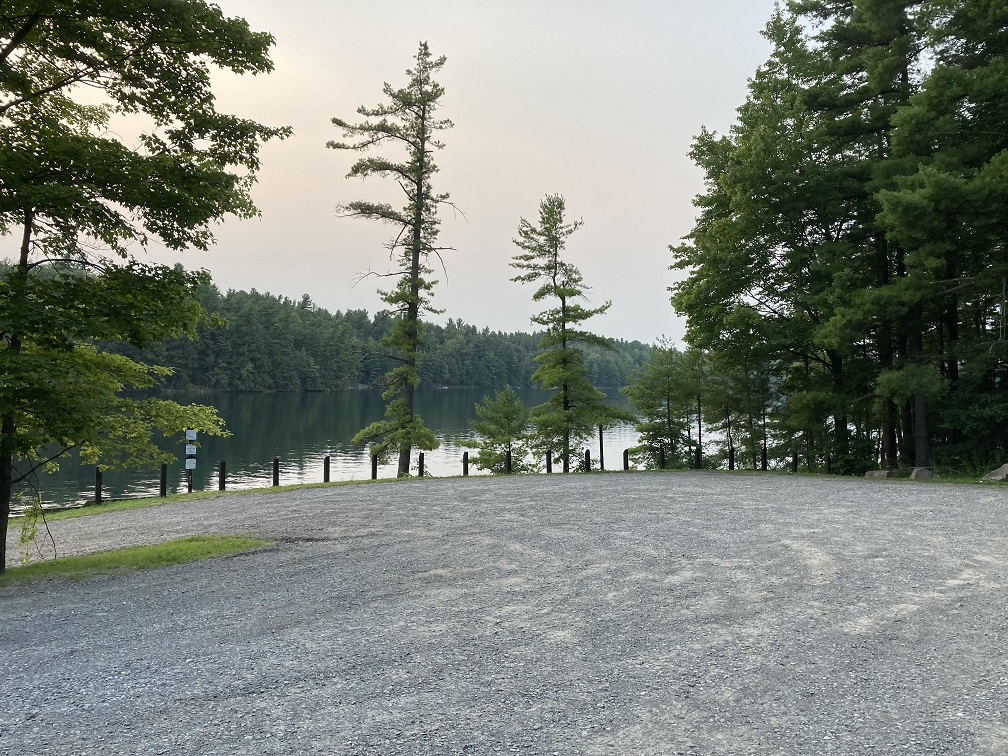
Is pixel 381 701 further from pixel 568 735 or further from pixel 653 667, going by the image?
pixel 653 667

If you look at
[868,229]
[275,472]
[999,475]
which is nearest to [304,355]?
[275,472]

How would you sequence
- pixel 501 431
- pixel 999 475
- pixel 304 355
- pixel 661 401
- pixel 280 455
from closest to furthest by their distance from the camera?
1. pixel 999 475
2. pixel 501 431
3. pixel 661 401
4. pixel 280 455
5. pixel 304 355

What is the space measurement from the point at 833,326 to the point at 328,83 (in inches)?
665

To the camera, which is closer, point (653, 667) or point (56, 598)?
point (653, 667)

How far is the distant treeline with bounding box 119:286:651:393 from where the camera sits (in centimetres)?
8869

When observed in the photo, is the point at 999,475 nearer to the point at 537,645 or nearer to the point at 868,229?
the point at 868,229

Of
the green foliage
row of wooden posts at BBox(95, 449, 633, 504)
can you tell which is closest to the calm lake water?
row of wooden posts at BBox(95, 449, 633, 504)

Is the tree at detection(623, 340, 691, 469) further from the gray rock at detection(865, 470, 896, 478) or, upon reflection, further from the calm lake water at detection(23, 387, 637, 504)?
the gray rock at detection(865, 470, 896, 478)

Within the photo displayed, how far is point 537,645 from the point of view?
15.8ft

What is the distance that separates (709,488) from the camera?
14.5 meters

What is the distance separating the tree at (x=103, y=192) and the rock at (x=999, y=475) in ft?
52.0

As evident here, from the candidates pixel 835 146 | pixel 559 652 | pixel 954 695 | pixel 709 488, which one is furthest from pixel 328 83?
pixel 954 695

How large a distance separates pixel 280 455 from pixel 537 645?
34587mm

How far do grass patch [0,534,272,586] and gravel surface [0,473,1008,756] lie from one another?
439mm
